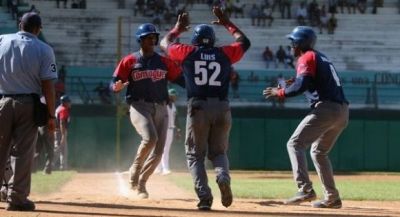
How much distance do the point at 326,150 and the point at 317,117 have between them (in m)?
0.41

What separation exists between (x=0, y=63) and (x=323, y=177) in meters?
3.61

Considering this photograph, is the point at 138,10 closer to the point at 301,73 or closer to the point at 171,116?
the point at 171,116

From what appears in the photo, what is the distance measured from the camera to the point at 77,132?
23500mm

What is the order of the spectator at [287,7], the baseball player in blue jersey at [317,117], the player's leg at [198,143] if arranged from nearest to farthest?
the player's leg at [198,143], the baseball player in blue jersey at [317,117], the spectator at [287,7]

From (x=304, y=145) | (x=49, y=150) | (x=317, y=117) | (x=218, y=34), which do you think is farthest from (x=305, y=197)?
(x=218, y=34)

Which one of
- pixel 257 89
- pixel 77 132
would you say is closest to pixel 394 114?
pixel 257 89

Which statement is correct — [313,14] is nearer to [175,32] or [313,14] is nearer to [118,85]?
[118,85]

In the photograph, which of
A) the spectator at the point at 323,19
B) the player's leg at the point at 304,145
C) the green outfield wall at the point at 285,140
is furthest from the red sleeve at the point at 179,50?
the spectator at the point at 323,19

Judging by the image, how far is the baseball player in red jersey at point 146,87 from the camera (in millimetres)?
10188

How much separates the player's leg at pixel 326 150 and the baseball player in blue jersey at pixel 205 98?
1234 mm

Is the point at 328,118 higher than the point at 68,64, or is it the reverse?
the point at 328,118

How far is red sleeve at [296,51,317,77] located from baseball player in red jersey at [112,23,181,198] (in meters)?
1.60

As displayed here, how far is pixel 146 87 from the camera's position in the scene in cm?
1030

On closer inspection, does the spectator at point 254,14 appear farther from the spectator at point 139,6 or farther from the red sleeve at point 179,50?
the red sleeve at point 179,50
